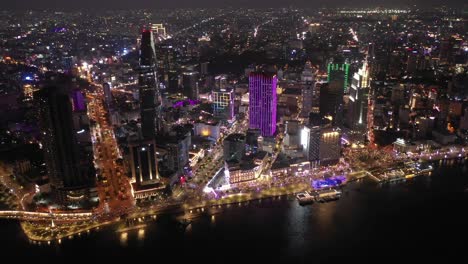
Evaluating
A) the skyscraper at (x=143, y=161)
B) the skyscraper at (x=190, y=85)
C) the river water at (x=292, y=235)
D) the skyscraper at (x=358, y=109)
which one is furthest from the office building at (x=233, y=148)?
the skyscraper at (x=190, y=85)

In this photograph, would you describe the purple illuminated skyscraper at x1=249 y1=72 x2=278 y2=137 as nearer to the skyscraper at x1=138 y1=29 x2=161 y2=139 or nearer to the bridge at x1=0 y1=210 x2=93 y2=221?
the skyscraper at x1=138 y1=29 x2=161 y2=139

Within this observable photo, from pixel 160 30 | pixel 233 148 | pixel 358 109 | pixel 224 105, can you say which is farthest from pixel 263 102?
pixel 160 30

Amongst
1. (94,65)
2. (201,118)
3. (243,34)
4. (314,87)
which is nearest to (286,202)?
(201,118)

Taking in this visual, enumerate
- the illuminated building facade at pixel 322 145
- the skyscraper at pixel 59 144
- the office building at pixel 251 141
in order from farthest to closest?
the office building at pixel 251 141 → the illuminated building facade at pixel 322 145 → the skyscraper at pixel 59 144

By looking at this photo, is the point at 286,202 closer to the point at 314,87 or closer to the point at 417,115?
the point at 417,115

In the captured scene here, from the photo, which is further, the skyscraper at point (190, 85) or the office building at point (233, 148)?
the skyscraper at point (190, 85)

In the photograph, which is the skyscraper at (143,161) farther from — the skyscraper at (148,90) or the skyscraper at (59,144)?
the skyscraper at (148,90)

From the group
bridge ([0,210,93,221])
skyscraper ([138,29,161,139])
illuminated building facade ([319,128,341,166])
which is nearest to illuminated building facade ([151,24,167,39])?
skyscraper ([138,29,161,139])
